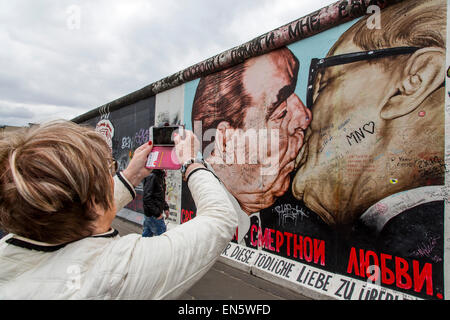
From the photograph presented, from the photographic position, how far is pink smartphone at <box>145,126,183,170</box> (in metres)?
1.35

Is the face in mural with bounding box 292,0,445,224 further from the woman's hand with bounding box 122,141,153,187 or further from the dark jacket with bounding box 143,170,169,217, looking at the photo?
the woman's hand with bounding box 122,141,153,187

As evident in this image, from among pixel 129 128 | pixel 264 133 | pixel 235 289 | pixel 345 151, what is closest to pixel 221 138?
pixel 264 133

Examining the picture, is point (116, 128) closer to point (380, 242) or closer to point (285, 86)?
point (285, 86)

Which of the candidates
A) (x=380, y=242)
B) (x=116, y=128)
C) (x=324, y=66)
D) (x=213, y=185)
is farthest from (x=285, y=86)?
(x=116, y=128)

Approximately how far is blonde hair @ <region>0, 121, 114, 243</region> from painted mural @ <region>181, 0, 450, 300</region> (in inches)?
116

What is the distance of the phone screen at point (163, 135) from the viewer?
4.89 ft

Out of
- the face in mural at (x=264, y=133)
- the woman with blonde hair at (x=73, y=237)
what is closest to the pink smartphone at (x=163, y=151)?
the woman with blonde hair at (x=73, y=237)

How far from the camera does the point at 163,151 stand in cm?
144

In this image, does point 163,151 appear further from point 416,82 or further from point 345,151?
point 416,82

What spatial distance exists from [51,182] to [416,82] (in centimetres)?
328

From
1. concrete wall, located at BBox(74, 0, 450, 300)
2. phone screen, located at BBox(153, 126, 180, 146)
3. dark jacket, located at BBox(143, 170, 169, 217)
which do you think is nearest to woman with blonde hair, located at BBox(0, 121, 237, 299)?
phone screen, located at BBox(153, 126, 180, 146)

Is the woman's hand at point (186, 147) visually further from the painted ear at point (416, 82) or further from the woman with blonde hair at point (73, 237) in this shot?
the painted ear at point (416, 82)

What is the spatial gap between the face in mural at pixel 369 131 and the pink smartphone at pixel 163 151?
2469mm

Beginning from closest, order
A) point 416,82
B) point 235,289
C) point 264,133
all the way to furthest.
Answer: point 416,82
point 235,289
point 264,133
